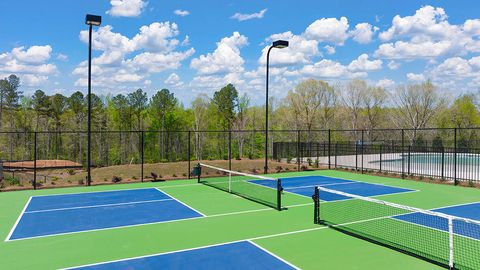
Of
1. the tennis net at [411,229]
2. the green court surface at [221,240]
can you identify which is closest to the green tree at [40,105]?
the green court surface at [221,240]

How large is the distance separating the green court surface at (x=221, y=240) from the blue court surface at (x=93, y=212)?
1.34 ft

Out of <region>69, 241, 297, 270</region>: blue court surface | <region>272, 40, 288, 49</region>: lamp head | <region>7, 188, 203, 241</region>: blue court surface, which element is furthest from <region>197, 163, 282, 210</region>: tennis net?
<region>272, 40, 288, 49</region>: lamp head

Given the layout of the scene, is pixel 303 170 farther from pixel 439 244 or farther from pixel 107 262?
pixel 107 262

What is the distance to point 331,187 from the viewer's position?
17.4 m

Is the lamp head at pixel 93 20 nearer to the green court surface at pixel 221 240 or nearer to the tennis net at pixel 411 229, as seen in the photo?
the green court surface at pixel 221 240

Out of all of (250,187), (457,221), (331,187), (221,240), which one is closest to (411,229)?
(457,221)

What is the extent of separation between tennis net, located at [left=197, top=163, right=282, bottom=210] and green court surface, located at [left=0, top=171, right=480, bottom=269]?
2.04 feet

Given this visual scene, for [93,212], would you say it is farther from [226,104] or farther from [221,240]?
[226,104]

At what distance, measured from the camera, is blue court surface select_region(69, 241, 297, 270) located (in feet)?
24.2

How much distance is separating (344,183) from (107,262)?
13.5 m

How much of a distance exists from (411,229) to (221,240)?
4.97m

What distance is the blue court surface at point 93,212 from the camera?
1030cm

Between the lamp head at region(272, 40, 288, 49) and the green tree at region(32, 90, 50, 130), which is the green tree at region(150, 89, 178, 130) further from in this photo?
the lamp head at region(272, 40, 288, 49)

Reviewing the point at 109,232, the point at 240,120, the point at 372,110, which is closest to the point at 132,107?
the point at 240,120
